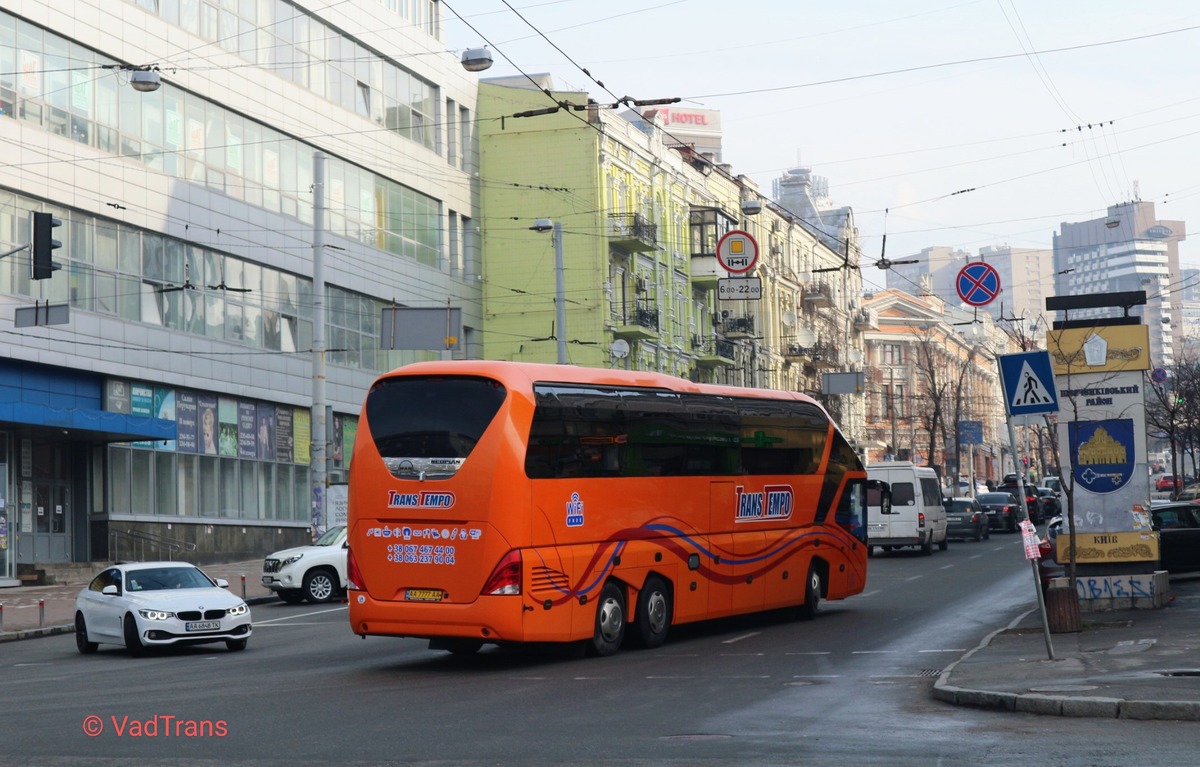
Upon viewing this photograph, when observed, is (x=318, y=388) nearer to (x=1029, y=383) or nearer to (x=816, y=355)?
(x=1029, y=383)

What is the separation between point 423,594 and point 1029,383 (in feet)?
23.2

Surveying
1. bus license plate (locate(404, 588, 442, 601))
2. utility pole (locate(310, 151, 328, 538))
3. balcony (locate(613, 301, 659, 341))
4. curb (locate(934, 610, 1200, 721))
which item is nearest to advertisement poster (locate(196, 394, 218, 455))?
utility pole (locate(310, 151, 328, 538))

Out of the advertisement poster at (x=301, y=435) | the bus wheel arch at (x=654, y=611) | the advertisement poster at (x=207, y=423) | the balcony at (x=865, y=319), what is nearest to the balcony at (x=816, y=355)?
the balcony at (x=865, y=319)

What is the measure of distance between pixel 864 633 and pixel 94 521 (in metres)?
25.5

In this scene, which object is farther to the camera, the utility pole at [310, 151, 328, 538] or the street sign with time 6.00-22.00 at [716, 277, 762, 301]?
the street sign with time 6.00-22.00 at [716, 277, 762, 301]

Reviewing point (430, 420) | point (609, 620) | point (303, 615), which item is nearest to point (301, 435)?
point (303, 615)

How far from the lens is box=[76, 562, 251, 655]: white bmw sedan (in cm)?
2180

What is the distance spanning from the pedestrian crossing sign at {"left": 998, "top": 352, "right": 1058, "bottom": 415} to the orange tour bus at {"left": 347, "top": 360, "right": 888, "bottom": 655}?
502cm

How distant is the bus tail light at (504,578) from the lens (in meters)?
17.1

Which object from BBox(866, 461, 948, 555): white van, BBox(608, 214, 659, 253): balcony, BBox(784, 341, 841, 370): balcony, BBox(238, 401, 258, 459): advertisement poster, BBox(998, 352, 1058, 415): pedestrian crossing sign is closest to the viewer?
BBox(998, 352, 1058, 415): pedestrian crossing sign

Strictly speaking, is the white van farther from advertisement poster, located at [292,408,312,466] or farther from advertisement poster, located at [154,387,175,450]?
advertisement poster, located at [154,387,175,450]

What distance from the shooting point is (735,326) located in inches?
2982

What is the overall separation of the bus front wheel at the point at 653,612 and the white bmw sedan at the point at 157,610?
625 cm

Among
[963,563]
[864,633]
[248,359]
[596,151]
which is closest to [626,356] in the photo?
[596,151]
